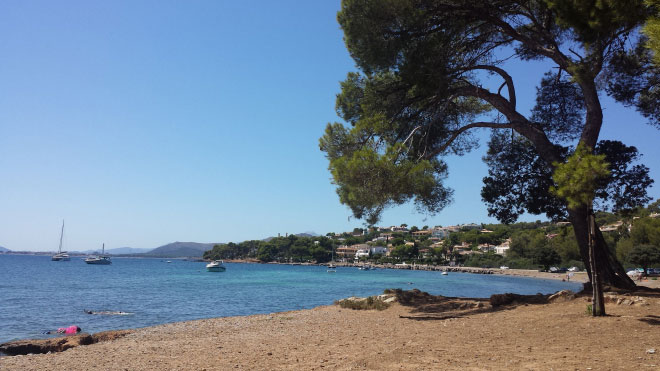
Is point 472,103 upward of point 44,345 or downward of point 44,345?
upward

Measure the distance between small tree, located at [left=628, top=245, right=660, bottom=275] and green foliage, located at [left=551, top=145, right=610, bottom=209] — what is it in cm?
4576

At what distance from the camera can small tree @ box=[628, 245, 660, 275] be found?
43.3 meters

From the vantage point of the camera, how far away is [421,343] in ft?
23.3

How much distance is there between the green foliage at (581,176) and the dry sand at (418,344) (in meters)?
2.39

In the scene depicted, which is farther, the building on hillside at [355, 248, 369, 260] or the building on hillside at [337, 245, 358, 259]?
the building on hillside at [337, 245, 358, 259]

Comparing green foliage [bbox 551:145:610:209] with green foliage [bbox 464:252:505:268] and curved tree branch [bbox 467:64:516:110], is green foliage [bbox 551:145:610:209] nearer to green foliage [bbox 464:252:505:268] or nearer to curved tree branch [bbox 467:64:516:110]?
curved tree branch [bbox 467:64:516:110]

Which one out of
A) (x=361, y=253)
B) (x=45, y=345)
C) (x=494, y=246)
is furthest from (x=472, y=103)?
(x=361, y=253)

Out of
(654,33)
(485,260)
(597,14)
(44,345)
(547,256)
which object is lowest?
(485,260)

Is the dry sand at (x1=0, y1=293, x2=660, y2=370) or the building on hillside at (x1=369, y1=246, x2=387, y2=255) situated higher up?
A: the dry sand at (x1=0, y1=293, x2=660, y2=370)

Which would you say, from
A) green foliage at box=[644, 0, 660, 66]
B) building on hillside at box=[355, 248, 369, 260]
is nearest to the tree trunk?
green foliage at box=[644, 0, 660, 66]

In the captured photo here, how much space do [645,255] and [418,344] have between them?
48740 mm

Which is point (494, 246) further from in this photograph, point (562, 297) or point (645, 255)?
point (562, 297)

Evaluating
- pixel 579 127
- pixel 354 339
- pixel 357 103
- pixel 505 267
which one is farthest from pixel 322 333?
pixel 505 267

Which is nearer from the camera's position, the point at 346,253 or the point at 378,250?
the point at 378,250
